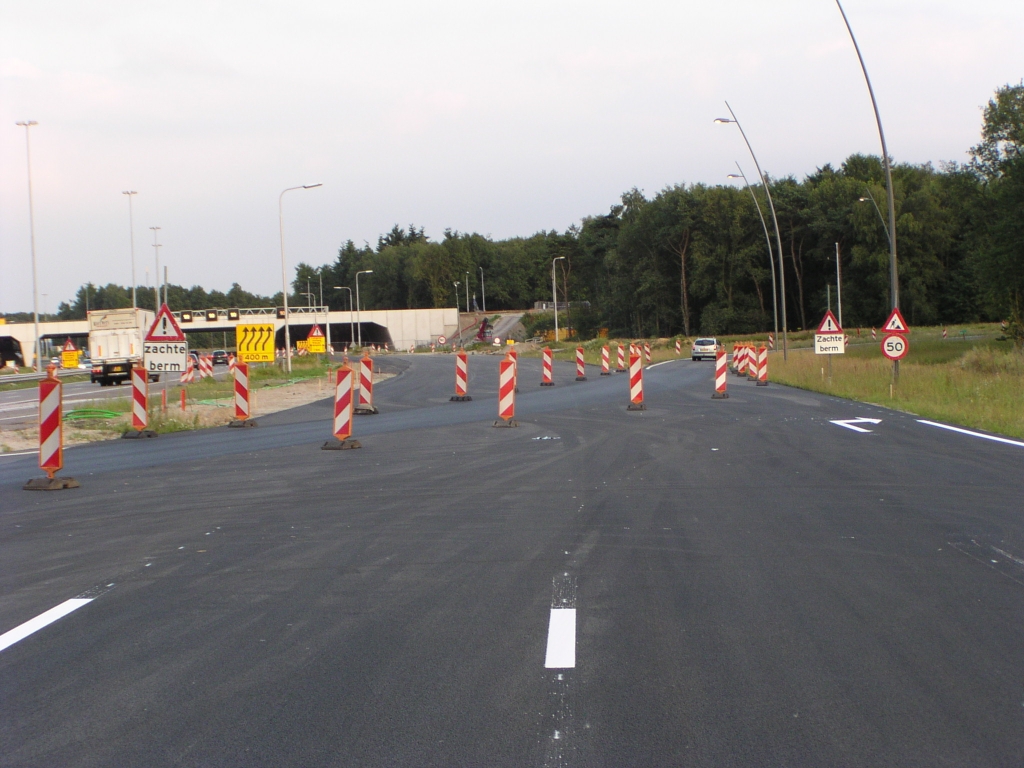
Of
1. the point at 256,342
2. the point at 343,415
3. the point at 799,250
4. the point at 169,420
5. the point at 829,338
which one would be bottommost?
the point at 169,420

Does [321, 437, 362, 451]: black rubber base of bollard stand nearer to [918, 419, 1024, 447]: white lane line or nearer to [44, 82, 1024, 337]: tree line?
[918, 419, 1024, 447]: white lane line

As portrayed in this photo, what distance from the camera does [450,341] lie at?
130 metres

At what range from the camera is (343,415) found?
16.1 m

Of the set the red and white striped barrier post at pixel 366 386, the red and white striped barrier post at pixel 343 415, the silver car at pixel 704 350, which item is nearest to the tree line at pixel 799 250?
the silver car at pixel 704 350

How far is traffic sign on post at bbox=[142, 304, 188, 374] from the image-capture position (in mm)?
19172

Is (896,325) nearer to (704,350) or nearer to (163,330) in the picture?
(163,330)

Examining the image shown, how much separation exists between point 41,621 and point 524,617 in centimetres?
316

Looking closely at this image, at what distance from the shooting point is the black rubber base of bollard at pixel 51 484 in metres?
12.1

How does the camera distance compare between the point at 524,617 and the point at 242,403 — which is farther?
the point at 242,403

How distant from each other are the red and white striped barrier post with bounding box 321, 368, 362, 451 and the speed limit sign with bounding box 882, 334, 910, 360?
14.1 m

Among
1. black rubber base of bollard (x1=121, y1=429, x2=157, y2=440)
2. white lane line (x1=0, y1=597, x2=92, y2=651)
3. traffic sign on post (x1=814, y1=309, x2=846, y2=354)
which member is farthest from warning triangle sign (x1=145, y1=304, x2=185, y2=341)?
traffic sign on post (x1=814, y1=309, x2=846, y2=354)

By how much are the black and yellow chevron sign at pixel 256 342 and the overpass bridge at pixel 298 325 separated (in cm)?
4303

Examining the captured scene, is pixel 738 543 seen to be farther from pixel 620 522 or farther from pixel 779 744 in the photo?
pixel 779 744

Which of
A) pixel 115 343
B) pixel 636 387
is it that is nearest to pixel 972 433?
pixel 636 387
